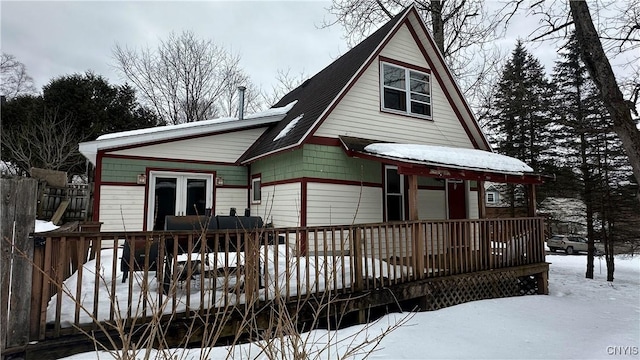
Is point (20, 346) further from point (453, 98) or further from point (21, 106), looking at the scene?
point (21, 106)

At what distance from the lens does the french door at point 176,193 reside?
29.3 feet

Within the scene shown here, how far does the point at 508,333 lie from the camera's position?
4875 mm

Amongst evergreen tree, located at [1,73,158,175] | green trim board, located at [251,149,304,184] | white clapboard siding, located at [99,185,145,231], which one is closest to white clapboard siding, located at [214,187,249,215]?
green trim board, located at [251,149,304,184]

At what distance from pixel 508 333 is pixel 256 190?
699 centimetres

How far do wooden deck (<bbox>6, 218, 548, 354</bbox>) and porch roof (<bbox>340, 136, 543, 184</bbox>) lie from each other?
3.19ft

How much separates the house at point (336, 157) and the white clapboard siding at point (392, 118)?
0.03 m

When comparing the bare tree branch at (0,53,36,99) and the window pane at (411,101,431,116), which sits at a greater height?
the bare tree branch at (0,53,36,99)

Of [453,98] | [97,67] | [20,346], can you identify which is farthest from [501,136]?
[97,67]

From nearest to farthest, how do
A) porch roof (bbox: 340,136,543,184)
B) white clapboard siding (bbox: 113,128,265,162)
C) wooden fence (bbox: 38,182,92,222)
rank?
porch roof (bbox: 340,136,543,184) → white clapboard siding (bbox: 113,128,265,162) → wooden fence (bbox: 38,182,92,222)

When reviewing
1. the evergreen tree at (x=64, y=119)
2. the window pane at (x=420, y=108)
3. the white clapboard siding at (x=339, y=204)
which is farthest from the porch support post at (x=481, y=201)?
the evergreen tree at (x=64, y=119)

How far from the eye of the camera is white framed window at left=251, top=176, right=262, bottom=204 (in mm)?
9648

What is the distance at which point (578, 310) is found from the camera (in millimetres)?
6531

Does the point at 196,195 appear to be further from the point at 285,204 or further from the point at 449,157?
the point at 449,157

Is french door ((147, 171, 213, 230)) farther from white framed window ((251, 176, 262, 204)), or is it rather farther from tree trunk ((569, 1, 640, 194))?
tree trunk ((569, 1, 640, 194))
